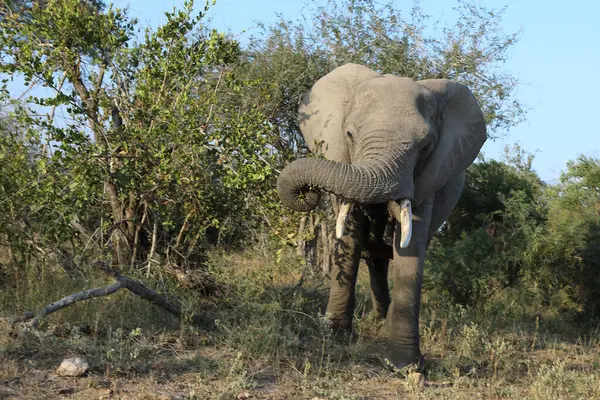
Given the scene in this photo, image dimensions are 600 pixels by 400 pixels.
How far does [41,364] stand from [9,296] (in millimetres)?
2039

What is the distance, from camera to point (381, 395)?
17.6 ft

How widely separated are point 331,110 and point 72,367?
333 centimetres

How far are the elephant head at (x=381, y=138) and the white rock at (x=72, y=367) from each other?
6.35 ft

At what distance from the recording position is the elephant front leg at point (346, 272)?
6.84 metres

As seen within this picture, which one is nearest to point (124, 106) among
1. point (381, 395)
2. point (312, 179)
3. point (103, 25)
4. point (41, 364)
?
point (103, 25)

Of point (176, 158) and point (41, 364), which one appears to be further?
point (176, 158)

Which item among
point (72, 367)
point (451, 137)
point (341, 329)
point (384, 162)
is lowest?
point (72, 367)

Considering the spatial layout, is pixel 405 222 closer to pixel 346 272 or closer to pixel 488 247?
pixel 346 272

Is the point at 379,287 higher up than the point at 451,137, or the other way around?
the point at 451,137

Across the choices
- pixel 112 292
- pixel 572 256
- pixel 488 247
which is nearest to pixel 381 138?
pixel 112 292

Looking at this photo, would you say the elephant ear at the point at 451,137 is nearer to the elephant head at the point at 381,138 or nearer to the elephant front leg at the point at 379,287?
the elephant head at the point at 381,138

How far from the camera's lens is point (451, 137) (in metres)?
6.84

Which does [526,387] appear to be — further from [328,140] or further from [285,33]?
[285,33]

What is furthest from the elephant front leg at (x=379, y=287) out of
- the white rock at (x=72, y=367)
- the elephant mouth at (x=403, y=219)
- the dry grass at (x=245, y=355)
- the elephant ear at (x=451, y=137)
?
the white rock at (x=72, y=367)
